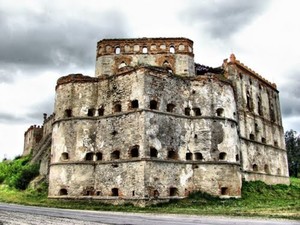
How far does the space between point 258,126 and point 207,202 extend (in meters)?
13.7

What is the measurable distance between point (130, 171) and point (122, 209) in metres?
3.19

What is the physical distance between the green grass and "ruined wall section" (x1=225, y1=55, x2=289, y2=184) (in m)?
2.03

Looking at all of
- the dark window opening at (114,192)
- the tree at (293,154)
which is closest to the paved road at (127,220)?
the dark window opening at (114,192)

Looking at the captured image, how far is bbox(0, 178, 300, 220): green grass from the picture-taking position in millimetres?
17734

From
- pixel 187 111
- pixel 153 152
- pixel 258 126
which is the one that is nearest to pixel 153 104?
pixel 187 111

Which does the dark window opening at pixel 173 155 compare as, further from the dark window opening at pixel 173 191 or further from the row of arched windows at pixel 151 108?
the row of arched windows at pixel 151 108

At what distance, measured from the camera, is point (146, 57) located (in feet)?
102

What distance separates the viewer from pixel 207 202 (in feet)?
72.0

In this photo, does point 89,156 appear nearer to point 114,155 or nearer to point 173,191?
point 114,155

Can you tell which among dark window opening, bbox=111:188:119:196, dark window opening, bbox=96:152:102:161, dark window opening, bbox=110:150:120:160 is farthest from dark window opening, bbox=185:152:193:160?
dark window opening, bbox=96:152:102:161

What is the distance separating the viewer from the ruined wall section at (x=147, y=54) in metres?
30.9

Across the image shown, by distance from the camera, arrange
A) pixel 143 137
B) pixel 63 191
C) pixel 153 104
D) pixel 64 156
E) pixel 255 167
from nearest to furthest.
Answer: pixel 143 137
pixel 153 104
pixel 63 191
pixel 64 156
pixel 255 167

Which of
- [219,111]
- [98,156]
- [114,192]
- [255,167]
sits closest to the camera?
[114,192]

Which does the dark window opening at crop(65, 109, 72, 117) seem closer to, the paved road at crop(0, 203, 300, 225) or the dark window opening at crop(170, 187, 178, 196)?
the dark window opening at crop(170, 187, 178, 196)
